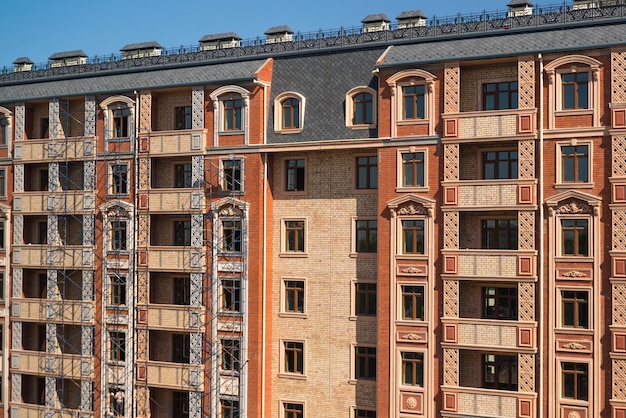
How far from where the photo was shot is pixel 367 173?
3594cm

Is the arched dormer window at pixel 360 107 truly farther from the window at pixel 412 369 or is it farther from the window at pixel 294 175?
the window at pixel 412 369

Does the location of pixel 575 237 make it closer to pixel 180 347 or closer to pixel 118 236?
pixel 180 347

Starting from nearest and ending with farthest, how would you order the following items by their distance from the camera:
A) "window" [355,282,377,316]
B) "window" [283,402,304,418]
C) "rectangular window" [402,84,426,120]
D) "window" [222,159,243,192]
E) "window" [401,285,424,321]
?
"window" [401,285,424,321], "rectangular window" [402,84,426,120], "window" [355,282,377,316], "window" [283,402,304,418], "window" [222,159,243,192]

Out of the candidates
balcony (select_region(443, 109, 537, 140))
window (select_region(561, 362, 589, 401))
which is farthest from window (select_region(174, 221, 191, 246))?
window (select_region(561, 362, 589, 401))

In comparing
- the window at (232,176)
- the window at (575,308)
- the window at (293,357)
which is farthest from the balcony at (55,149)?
the window at (575,308)

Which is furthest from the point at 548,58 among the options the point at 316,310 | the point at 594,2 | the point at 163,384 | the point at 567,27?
the point at 163,384

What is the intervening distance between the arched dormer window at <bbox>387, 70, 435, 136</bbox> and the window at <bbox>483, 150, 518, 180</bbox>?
2.71m

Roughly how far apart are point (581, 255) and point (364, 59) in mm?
13061

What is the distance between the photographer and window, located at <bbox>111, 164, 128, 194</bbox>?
1569 inches

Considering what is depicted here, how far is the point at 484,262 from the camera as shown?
32.1m

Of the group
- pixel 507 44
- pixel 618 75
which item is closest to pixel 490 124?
pixel 507 44

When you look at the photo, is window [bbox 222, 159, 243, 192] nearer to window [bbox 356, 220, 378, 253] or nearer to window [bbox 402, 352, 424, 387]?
window [bbox 356, 220, 378, 253]

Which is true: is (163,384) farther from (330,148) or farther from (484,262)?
(484,262)

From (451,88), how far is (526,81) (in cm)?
309
